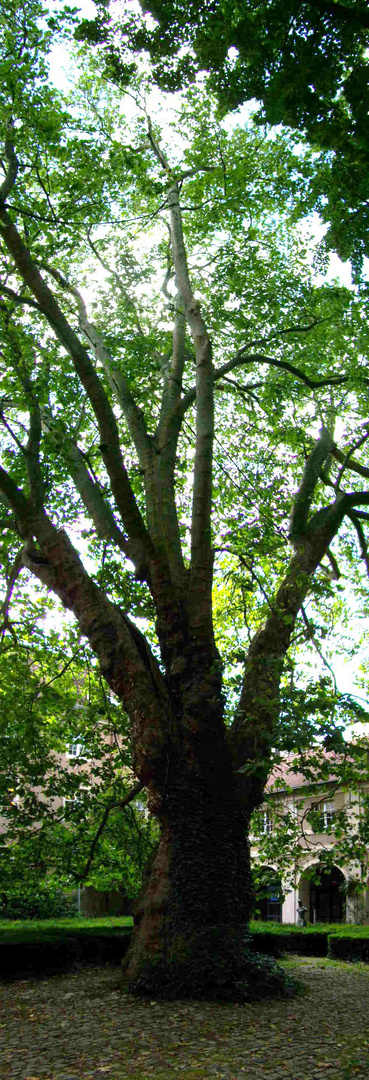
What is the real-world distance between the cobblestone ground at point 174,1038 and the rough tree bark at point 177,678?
1.72 feet

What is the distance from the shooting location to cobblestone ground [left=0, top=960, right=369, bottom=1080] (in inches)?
188

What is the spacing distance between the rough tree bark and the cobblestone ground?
526 mm

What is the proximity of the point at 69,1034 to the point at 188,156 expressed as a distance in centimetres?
1062

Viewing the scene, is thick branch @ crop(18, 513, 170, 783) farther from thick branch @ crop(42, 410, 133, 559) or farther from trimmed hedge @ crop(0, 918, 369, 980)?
trimmed hedge @ crop(0, 918, 369, 980)

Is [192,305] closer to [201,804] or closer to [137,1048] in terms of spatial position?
[201,804]

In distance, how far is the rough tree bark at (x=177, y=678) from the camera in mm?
7277

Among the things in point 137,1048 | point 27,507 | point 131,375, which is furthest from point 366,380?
point 137,1048

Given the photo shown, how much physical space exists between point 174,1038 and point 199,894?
1.86 metres

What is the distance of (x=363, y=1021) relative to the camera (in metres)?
6.87

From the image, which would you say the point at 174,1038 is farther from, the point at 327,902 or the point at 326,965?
the point at 327,902

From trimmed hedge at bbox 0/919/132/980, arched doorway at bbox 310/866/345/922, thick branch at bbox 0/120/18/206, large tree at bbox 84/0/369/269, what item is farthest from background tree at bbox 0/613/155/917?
arched doorway at bbox 310/866/345/922

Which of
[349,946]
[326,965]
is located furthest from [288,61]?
[349,946]

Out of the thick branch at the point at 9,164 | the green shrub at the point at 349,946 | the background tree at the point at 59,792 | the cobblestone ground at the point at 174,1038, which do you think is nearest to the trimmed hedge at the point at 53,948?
the background tree at the point at 59,792

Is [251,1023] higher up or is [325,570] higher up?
[325,570]
